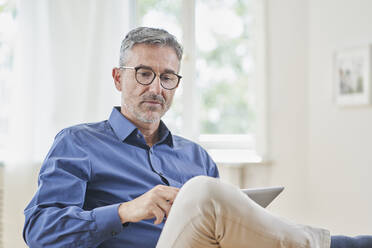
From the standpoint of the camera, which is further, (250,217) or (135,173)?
(135,173)

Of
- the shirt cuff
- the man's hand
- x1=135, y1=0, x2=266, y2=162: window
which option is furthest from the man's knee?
x1=135, y1=0, x2=266, y2=162: window

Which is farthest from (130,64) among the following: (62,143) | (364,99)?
(364,99)

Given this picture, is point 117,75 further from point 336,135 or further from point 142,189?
point 336,135

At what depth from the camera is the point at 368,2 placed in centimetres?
250

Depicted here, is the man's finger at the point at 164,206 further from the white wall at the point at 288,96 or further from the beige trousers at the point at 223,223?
the white wall at the point at 288,96

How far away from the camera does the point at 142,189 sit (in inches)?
57.4

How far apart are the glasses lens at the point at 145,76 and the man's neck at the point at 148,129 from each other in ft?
0.55

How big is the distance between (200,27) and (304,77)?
816mm

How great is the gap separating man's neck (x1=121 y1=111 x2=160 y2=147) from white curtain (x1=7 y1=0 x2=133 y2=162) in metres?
1.03

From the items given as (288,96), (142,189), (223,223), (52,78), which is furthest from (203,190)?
(288,96)

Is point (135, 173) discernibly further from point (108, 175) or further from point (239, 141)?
point (239, 141)

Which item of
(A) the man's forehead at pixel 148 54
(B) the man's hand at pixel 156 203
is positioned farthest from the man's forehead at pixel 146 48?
(B) the man's hand at pixel 156 203

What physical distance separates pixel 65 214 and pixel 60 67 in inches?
63.0

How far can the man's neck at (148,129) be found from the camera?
163 cm
